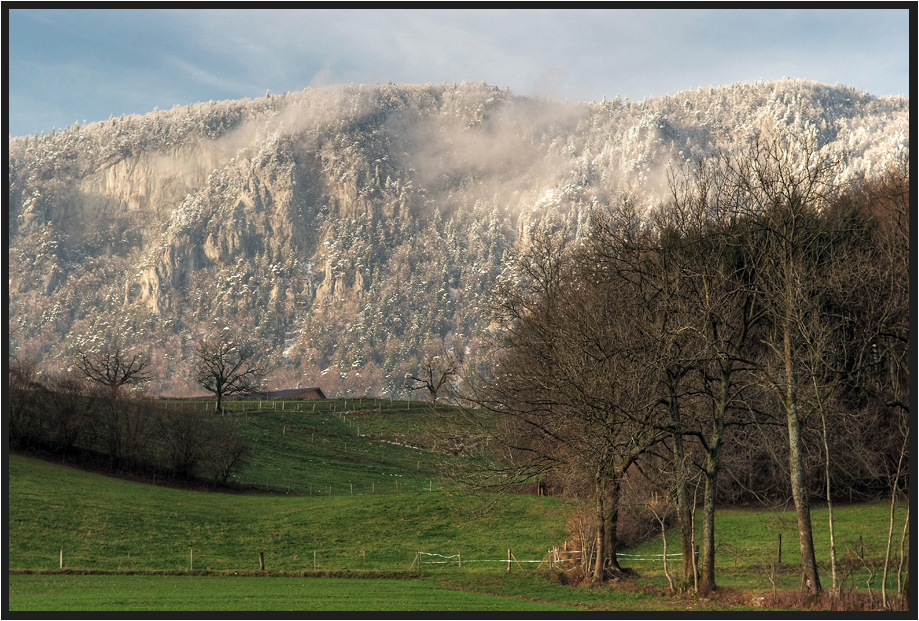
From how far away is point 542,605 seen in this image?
21812 mm

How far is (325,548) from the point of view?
39781 mm

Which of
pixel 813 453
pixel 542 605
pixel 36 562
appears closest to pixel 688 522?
pixel 542 605

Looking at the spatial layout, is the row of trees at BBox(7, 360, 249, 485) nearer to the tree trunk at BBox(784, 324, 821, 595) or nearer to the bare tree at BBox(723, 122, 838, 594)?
the bare tree at BBox(723, 122, 838, 594)

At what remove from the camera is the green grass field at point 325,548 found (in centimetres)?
2331

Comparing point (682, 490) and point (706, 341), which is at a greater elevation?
point (706, 341)

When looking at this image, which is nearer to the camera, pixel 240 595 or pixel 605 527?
pixel 240 595

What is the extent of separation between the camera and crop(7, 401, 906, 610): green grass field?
918 inches

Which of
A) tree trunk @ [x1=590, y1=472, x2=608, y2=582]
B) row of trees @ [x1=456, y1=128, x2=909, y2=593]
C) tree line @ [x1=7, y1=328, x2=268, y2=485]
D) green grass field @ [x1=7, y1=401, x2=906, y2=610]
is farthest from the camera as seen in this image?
tree line @ [x1=7, y1=328, x2=268, y2=485]

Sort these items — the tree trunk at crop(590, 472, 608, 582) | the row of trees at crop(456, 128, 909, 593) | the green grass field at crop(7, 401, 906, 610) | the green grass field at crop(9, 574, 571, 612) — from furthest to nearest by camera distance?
1. the tree trunk at crop(590, 472, 608, 582)
2. the green grass field at crop(7, 401, 906, 610)
3. the green grass field at crop(9, 574, 571, 612)
4. the row of trees at crop(456, 128, 909, 593)

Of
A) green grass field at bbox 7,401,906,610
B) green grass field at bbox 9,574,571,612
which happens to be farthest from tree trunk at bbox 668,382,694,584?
green grass field at bbox 9,574,571,612

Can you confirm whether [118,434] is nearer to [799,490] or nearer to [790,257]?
[799,490]

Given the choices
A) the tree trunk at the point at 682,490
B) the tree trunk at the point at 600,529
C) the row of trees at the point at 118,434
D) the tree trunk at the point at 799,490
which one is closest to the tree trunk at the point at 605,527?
the tree trunk at the point at 600,529

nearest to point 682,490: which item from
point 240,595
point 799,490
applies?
point 799,490

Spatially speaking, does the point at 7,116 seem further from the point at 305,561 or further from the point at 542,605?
the point at 305,561
